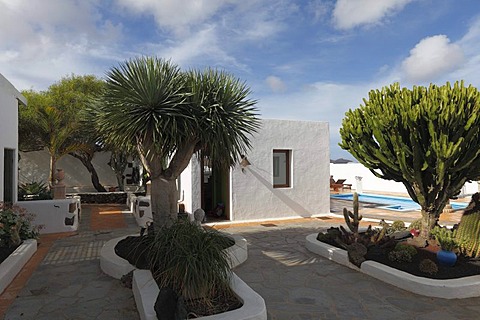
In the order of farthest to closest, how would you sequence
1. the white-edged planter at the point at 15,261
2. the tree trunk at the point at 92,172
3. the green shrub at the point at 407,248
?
the tree trunk at the point at 92,172 → the green shrub at the point at 407,248 → the white-edged planter at the point at 15,261

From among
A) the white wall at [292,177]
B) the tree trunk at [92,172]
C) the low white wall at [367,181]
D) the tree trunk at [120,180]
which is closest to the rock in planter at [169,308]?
the white wall at [292,177]

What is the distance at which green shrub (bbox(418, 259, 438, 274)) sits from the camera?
602 centimetres

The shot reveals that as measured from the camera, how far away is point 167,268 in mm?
4969

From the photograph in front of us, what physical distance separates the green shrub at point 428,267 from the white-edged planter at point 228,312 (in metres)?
3.60

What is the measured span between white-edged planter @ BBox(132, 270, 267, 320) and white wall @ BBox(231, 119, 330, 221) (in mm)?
8201

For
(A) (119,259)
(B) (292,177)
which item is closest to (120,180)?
(B) (292,177)

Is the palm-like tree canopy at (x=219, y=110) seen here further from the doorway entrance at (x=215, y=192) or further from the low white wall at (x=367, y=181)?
the low white wall at (x=367, y=181)

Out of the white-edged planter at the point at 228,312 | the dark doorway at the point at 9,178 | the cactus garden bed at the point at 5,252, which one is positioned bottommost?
the cactus garden bed at the point at 5,252

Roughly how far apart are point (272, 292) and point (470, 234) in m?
4.59

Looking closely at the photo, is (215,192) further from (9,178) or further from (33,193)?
(9,178)

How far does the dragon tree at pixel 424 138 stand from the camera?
6641 millimetres

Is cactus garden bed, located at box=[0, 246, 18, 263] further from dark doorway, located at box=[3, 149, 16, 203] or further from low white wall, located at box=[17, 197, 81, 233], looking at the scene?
dark doorway, located at box=[3, 149, 16, 203]

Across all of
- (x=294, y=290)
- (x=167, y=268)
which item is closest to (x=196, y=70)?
(x=167, y=268)

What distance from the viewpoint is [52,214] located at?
36.2ft
